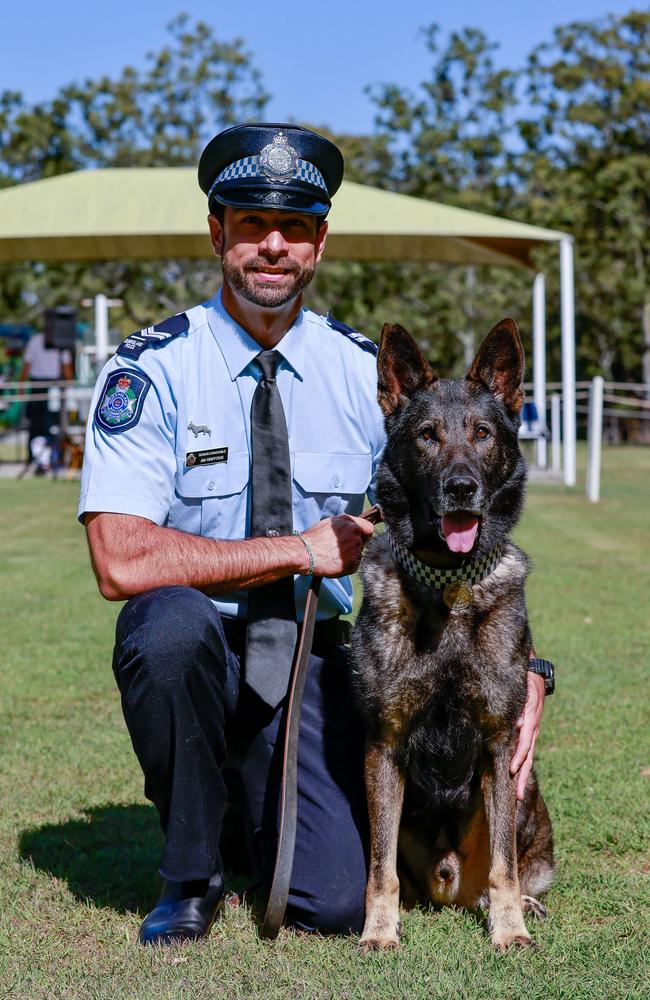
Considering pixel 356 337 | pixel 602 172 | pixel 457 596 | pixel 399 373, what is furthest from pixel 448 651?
pixel 602 172

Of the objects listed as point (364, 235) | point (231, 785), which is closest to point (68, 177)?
point (364, 235)

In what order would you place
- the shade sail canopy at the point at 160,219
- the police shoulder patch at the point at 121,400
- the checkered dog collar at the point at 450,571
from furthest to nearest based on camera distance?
1. the shade sail canopy at the point at 160,219
2. the police shoulder patch at the point at 121,400
3. the checkered dog collar at the point at 450,571

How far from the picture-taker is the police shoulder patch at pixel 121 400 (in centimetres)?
281

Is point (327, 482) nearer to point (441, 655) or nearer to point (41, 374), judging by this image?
point (441, 655)

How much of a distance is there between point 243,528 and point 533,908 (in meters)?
1.19

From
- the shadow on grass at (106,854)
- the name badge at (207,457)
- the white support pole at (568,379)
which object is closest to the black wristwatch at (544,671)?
the name badge at (207,457)

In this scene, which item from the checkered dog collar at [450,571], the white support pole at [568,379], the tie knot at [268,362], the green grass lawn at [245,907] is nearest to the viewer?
the green grass lawn at [245,907]

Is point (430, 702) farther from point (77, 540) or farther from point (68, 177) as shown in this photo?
point (68, 177)

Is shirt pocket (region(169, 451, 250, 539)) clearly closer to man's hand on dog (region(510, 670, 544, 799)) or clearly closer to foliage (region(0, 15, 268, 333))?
man's hand on dog (region(510, 670, 544, 799))

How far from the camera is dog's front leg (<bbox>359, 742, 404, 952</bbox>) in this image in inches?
104

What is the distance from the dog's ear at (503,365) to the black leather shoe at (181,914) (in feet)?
4.51

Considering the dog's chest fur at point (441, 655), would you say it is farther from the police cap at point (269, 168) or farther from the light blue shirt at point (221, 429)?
the police cap at point (269, 168)

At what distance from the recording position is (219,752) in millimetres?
2760

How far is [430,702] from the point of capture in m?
2.61
